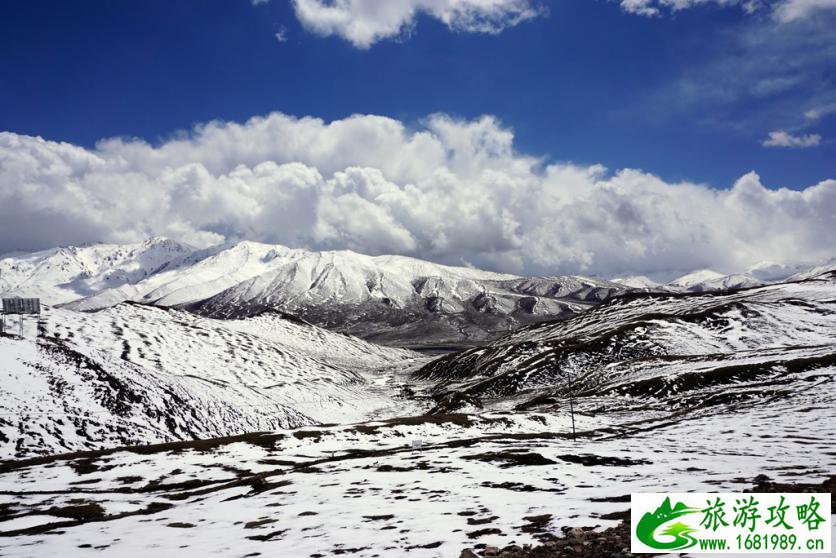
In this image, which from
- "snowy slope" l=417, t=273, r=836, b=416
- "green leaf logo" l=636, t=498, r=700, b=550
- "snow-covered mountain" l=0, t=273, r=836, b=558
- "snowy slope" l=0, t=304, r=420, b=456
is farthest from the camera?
"snowy slope" l=417, t=273, r=836, b=416

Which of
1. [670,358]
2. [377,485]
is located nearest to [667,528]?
[377,485]

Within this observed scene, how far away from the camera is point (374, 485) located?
35.7 m

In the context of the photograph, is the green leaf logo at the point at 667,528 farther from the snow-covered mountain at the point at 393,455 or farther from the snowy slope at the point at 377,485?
the snowy slope at the point at 377,485

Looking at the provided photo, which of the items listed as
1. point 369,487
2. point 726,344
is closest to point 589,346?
point 726,344

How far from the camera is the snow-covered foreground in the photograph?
21.8m

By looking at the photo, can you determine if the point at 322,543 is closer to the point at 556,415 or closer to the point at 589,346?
the point at 556,415

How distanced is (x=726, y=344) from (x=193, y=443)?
6209 inches

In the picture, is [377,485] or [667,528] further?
[377,485]

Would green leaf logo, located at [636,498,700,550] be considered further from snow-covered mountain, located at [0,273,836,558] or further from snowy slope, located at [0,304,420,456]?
snowy slope, located at [0,304,420,456]

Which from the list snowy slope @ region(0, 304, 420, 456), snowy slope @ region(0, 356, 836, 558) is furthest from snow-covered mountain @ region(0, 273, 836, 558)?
snowy slope @ region(0, 304, 420, 456)

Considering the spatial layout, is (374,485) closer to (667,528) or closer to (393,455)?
(393,455)

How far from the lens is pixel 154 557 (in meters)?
20.6

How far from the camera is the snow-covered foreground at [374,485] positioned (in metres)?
21.8

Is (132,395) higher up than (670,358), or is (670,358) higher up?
(132,395)
